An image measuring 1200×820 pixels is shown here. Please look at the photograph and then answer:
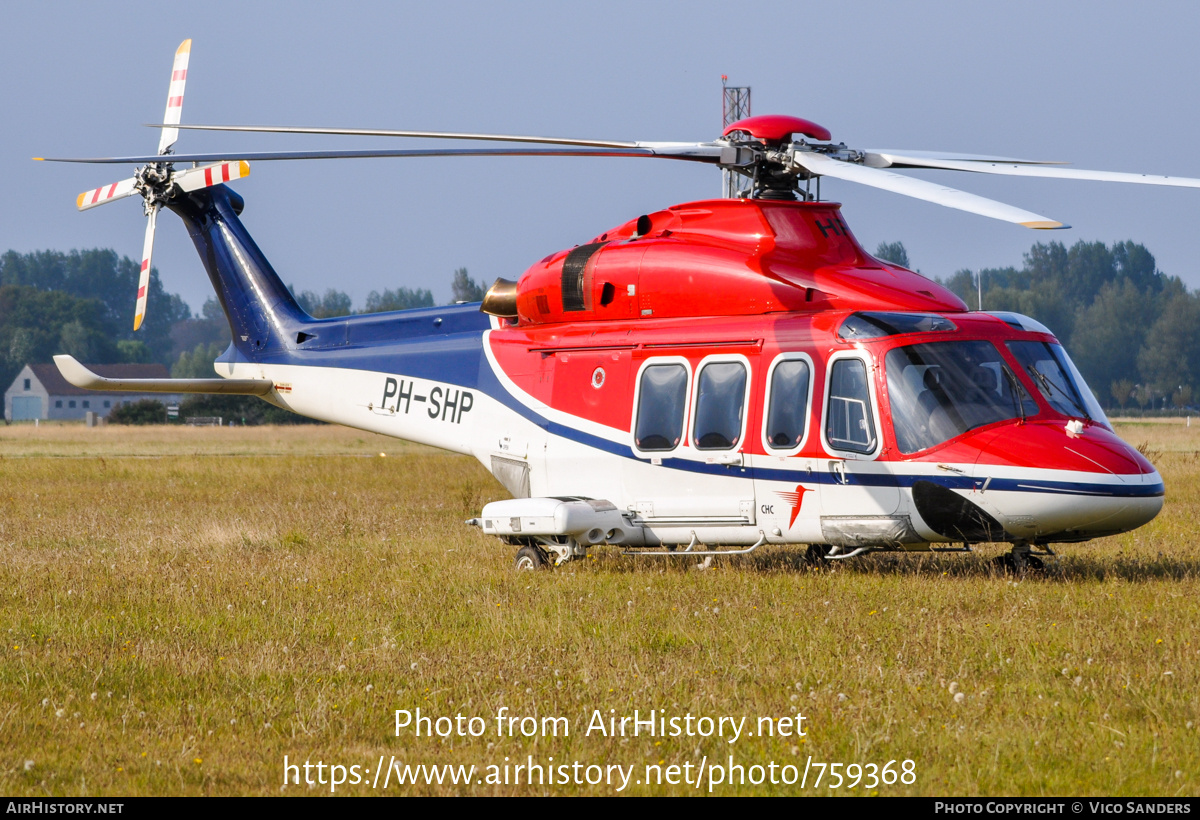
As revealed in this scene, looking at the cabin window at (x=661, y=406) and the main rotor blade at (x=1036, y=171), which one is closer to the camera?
the main rotor blade at (x=1036, y=171)

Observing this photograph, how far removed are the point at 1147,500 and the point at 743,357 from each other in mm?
3814

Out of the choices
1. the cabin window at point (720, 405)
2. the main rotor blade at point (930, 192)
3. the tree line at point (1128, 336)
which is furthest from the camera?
the tree line at point (1128, 336)

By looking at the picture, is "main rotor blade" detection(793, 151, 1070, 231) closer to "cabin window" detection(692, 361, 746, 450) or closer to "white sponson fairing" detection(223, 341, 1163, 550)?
"cabin window" detection(692, 361, 746, 450)

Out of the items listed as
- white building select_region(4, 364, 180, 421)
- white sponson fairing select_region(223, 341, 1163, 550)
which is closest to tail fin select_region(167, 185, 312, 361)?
white sponson fairing select_region(223, 341, 1163, 550)

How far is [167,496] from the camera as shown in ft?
77.2

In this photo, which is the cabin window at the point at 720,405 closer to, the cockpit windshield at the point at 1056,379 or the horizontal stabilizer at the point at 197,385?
the cockpit windshield at the point at 1056,379

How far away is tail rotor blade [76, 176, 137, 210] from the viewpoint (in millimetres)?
16703

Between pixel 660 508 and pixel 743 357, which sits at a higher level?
pixel 743 357

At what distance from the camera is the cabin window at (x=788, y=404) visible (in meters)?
11.9

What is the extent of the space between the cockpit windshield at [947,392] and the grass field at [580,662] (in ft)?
4.65

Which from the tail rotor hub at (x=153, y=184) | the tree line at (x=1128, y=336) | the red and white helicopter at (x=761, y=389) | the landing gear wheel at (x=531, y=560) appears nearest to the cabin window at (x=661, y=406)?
the red and white helicopter at (x=761, y=389)

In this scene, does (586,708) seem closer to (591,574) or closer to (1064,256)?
(591,574)
